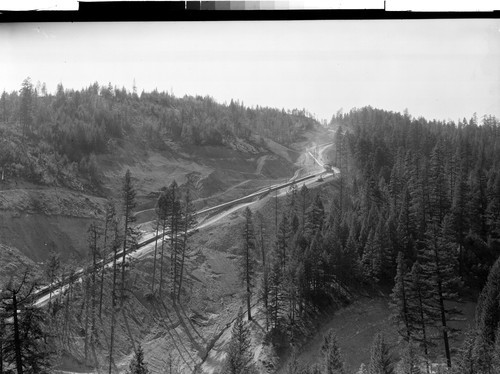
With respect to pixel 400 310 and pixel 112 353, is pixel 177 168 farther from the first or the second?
pixel 400 310

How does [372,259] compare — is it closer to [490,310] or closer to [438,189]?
[490,310]

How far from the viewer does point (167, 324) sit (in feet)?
77.6

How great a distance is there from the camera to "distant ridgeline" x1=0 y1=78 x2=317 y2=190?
117 feet

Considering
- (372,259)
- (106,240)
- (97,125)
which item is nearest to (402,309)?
(372,259)

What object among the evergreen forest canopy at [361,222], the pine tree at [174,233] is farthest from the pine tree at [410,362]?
the pine tree at [174,233]

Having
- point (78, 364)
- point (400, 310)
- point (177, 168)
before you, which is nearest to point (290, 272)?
point (400, 310)

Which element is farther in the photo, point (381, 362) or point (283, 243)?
point (283, 243)

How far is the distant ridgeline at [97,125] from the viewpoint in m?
35.6

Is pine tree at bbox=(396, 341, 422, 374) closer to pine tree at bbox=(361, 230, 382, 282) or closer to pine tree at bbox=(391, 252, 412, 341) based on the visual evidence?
pine tree at bbox=(391, 252, 412, 341)

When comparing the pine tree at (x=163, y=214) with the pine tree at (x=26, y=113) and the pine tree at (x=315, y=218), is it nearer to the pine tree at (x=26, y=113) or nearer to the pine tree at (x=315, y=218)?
the pine tree at (x=315, y=218)

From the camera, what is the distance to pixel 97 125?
45250mm

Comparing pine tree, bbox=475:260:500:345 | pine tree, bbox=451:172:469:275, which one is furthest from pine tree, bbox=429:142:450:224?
pine tree, bbox=475:260:500:345

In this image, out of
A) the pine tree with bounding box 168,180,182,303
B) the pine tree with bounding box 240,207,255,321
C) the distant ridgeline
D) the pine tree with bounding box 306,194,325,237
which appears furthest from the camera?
the distant ridgeline

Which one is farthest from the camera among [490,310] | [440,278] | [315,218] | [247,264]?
[315,218]
